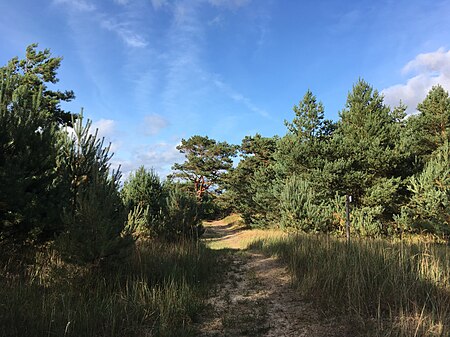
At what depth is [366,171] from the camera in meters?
17.1

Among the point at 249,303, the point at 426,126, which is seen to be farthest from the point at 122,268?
the point at 426,126

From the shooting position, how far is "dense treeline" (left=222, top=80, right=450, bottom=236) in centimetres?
1462

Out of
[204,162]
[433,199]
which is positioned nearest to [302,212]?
[433,199]

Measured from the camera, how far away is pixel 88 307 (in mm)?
4129

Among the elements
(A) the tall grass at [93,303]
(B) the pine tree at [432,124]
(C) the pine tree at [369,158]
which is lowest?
(A) the tall grass at [93,303]

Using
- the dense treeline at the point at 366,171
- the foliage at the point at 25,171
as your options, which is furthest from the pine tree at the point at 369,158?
the foliage at the point at 25,171

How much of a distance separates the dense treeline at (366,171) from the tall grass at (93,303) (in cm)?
1085

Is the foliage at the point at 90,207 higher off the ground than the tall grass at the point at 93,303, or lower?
higher

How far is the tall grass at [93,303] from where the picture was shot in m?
3.54

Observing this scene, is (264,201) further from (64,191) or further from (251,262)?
(64,191)

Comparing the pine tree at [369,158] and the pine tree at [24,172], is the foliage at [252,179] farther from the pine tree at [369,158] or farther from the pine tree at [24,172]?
the pine tree at [24,172]

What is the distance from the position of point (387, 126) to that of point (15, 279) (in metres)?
18.6

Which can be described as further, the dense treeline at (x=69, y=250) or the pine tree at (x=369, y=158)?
the pine tree at (x=369, y=158)

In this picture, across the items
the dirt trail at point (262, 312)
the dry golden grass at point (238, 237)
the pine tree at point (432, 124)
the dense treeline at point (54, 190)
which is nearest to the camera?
the dirt trail at point (262, 312)
